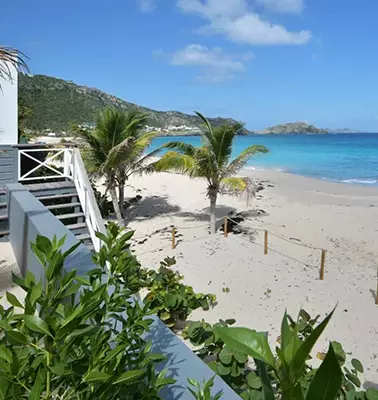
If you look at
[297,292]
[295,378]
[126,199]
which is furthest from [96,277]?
[126,199]

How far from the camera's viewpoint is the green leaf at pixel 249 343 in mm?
715

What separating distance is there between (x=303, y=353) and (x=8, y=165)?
8455 millimetres

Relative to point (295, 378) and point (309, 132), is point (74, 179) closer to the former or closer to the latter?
point (295, 378)

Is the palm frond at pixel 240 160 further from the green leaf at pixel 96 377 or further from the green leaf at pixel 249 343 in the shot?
the green leaf at pixel 249 343

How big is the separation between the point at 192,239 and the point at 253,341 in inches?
405

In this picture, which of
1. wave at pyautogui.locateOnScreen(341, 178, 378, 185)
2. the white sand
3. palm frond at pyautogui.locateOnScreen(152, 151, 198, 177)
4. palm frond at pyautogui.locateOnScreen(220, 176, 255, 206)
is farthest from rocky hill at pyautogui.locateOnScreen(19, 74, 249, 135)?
palm frond at pyautogui.locateOnScreen(220, 176, 255, 206)

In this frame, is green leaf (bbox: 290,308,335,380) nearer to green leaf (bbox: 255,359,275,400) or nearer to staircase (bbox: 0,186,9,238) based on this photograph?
green leaf (bbox: 255,359,275,400)

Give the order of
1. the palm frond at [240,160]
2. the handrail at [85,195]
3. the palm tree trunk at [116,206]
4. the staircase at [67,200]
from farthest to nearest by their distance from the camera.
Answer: the palm tree trunk at [116,206], the palm frond at [240,160], the staircase at [67,200], the handrail at [85,195]

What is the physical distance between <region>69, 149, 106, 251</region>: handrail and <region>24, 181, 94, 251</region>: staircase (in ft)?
0.47

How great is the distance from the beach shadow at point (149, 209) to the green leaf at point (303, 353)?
13.5 m

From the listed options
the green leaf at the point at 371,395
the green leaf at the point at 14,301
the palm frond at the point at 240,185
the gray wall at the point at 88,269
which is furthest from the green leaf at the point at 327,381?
the palm frond at the point at 240,185

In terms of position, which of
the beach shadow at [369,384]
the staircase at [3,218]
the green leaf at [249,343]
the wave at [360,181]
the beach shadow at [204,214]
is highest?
the green leaf at [249,343]

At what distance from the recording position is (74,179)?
802 centimetres

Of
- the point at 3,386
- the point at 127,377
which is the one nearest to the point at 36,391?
the point at 3,386
